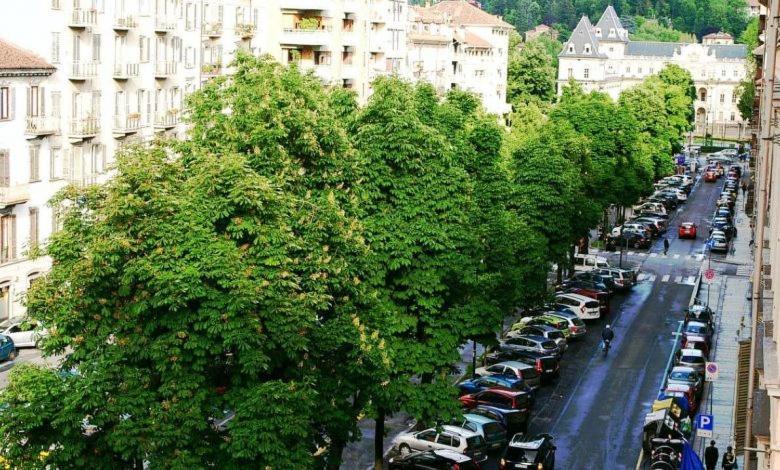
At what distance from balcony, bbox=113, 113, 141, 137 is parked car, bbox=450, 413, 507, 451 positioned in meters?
33.4

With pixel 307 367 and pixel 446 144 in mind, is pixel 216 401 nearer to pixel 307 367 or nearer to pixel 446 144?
pixel 307 367

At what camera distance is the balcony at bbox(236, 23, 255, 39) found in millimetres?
90750

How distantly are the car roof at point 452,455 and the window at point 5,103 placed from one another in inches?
1189

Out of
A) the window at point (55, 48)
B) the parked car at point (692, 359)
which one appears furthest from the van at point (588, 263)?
the window at point (55, 48)

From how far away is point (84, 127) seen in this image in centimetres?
7269

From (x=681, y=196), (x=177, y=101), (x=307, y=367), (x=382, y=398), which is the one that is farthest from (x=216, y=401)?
(x=681, y=196)

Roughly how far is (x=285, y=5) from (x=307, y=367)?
6406cm

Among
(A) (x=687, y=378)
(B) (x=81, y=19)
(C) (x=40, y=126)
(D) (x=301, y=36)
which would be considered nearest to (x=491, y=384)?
(A) (x=687, y=378)

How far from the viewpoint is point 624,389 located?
6275cm

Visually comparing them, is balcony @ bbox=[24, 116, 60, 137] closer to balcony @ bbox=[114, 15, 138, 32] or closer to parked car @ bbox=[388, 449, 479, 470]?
balcony @ bbox=[114, 15, 138, 32]

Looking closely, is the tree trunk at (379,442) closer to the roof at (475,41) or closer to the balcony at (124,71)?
the balcony at (124,71)

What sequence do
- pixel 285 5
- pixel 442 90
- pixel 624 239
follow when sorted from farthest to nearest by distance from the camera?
pixel 442 90, pixel 624 239, pixel 285 5

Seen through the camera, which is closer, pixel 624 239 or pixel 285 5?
pixel 285 5

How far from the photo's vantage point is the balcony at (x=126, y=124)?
76.7m
